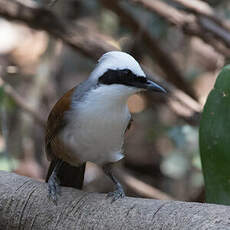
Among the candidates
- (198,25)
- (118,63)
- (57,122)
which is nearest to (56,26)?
(198,25)

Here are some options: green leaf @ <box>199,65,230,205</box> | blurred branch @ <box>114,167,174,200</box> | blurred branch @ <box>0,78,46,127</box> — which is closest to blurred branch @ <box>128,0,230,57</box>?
blurred branch @ <box>0,78,46,127</box>

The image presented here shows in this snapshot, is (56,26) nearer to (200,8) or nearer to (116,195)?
(200,8)

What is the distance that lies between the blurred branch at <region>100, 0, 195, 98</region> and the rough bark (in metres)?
1.96

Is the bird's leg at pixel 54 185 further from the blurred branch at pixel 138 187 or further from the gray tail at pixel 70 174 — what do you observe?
the blurred branch at pixel 138 187

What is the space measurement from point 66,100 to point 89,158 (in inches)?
10.6

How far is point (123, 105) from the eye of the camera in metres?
2.19

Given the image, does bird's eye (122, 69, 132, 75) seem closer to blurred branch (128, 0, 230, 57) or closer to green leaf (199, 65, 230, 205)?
green leaf (199, 65, 230, 205)

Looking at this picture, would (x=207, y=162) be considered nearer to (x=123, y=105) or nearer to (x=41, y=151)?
(x=123, y=105)

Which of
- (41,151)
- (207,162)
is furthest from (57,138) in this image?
(41,151)

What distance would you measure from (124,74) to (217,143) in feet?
1.84

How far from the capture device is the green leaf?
234 centimetres

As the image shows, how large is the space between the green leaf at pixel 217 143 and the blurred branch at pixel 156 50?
5.79ft

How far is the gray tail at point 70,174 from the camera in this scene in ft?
8.77

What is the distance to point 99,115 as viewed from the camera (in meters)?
2.15
